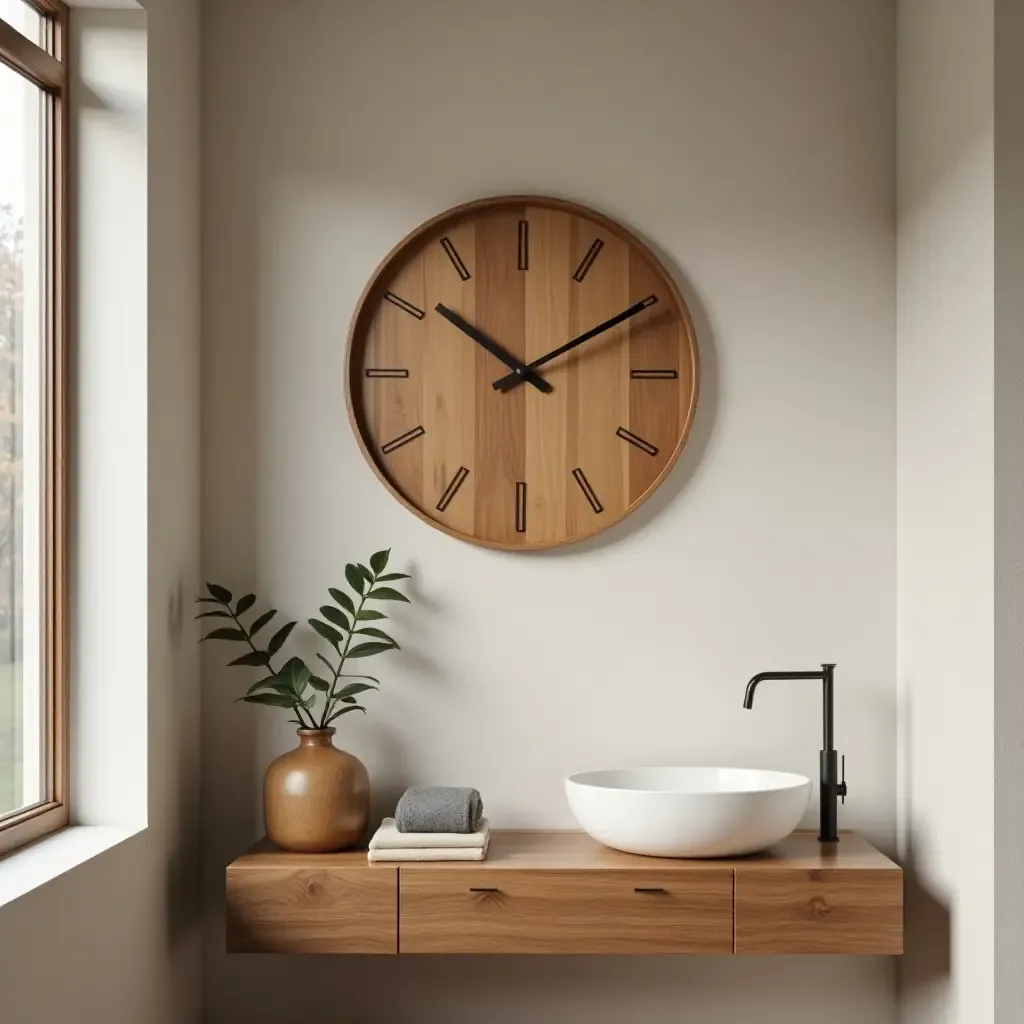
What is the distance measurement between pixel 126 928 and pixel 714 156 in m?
1.88

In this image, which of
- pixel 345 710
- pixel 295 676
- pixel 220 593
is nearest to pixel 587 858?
pixel 345 710

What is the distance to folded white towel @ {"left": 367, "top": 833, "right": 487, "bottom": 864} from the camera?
2389 mm

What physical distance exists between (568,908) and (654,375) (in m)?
1.08

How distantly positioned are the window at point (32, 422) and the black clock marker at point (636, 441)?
110 centimetres

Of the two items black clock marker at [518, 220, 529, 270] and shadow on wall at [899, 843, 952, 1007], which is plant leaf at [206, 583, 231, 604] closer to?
black clock marker at [518, 220, 529, 270]

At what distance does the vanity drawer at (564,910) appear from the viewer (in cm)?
236

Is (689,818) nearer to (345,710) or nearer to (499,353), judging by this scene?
(345,710)

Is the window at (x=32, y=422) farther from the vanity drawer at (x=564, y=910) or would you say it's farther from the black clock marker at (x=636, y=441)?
the black clock marker at (x=636, y=441)

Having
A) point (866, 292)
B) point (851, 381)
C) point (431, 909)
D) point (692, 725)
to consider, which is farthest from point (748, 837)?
point (866, 292)

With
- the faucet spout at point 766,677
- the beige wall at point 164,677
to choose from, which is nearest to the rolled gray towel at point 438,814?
the beige wall at point 164,677

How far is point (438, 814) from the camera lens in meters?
2.42

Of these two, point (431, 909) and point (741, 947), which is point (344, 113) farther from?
point (741, 947)

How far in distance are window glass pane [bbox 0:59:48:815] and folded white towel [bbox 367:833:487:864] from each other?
0.60 meters

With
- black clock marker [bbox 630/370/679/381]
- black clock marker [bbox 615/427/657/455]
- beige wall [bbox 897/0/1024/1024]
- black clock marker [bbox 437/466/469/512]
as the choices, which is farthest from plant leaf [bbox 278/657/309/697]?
beige wall [bbox 897/0/1024/1024]
